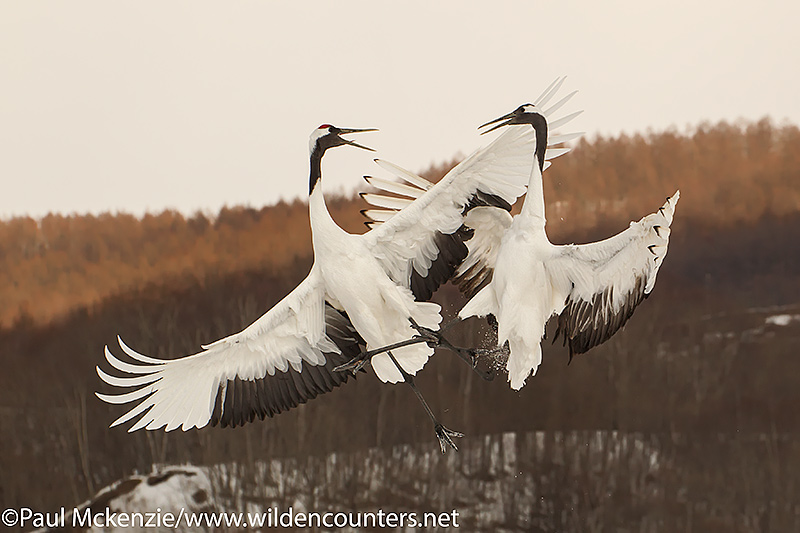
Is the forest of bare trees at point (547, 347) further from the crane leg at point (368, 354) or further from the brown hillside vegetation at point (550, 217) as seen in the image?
the crane leg at point (368, 354)

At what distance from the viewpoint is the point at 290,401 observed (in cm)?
182

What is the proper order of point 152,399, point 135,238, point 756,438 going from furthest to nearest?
point 135,238, point 756,438, point 152,399

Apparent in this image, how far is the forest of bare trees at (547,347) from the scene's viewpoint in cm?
242

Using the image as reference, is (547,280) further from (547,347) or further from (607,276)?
(547,347)

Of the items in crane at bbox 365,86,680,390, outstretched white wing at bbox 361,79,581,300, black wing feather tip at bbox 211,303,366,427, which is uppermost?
outstretched white wing at bbox 361,79,581,300

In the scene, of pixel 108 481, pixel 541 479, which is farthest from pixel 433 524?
pixel 108 481

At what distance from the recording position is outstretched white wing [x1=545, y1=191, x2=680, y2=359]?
1.54 metres

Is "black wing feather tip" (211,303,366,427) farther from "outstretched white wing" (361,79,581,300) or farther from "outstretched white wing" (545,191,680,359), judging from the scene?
"outstretched white wing" (545,191,680,359)

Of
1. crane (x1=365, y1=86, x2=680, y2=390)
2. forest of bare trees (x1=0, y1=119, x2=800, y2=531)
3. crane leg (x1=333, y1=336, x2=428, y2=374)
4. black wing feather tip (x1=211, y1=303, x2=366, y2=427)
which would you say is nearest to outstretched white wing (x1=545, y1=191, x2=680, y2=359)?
crane (x1=365, y1=86, x2=680, y2=390)

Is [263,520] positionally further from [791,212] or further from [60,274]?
[791,212]

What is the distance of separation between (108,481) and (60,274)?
69 cm

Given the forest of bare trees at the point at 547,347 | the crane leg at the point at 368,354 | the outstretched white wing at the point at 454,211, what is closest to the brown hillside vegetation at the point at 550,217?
the forest of bare trees at the point at 547,347

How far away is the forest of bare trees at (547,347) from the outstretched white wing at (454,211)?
678 mm

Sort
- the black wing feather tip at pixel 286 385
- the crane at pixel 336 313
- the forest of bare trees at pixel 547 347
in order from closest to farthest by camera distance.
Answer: the crane at pixel 336 313 → the black wing feather tip at pixel 286 385 → the forest of bare trees at pixel 547 347
